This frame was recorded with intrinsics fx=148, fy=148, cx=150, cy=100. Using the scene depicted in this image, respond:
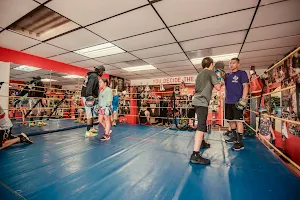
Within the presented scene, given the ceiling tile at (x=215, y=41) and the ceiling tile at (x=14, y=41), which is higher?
the ceiling tile at (x=215, y=41)

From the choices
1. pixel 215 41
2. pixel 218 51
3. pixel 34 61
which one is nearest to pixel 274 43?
pixel 218 51

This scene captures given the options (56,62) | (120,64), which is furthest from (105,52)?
(56,62)

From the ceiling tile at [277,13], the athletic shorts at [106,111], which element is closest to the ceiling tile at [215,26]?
the ceiling tile at [277,13]

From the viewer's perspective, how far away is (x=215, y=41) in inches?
141

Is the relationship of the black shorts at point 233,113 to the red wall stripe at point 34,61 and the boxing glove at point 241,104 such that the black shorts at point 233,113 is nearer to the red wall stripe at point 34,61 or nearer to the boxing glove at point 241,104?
the boxing glove at point 241,104

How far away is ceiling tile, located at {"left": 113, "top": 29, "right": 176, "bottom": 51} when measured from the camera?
3.25 meters

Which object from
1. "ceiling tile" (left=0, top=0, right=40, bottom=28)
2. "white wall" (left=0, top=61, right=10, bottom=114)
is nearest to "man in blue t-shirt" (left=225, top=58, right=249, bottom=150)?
"ceiling tile" (left=0, top=0, right=40, bottom=28)

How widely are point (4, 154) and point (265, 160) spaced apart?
11.9 ft

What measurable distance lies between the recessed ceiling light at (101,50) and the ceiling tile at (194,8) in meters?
1.86

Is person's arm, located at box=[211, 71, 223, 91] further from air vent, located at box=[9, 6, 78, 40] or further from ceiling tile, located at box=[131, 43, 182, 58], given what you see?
air vent, located at box=[9, 6, 78, 40]

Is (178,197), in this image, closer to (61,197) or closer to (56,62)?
(61,197)

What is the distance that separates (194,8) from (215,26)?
2.58ft

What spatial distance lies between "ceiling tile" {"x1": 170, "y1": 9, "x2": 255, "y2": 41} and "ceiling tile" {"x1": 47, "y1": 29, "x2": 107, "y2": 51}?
5.86ft

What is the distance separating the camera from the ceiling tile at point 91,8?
2.22 meters
